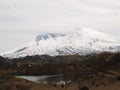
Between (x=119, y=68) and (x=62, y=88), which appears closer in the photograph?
(x=62, y=88)

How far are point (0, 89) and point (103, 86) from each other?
976 inches

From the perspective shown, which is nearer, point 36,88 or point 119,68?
point 36,88

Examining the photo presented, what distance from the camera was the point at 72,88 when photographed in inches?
3580

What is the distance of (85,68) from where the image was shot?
189250 mm

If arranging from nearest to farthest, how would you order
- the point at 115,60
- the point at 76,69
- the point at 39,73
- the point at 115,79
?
the point at 115,79, the point at 115,60, the point at 76,69, the point at 39,73

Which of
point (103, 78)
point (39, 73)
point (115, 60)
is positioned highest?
point (103, 78)

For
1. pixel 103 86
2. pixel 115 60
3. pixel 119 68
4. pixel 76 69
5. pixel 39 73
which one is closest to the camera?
pixel 103 86

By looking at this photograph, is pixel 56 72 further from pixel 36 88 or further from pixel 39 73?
pixel 36 88

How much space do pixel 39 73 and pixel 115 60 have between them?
161 feet

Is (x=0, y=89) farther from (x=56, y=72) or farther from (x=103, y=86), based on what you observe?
(x=56, y=72)

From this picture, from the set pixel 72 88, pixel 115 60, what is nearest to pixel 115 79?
pixel 72 88

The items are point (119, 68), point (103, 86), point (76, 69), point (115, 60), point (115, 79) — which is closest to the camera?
point (103, 86)

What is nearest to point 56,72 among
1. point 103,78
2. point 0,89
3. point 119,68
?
point 119,68

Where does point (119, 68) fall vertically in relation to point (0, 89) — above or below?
below
